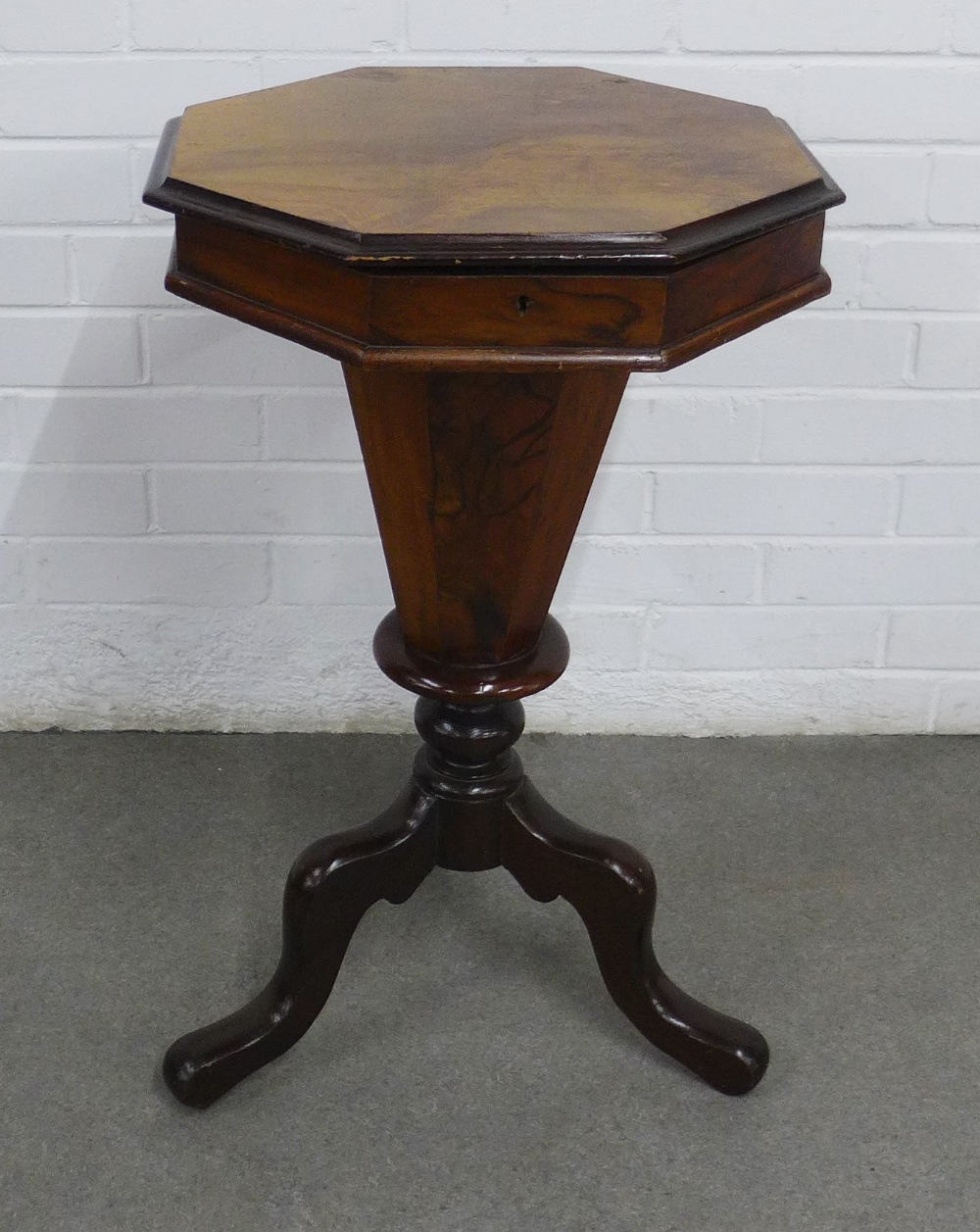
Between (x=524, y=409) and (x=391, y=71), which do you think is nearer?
(x=524, y=409)

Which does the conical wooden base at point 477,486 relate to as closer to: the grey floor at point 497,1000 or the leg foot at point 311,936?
the leg foot at point 311,936

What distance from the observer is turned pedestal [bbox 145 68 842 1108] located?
1080 millimetres

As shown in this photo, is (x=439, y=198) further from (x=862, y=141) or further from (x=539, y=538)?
(x=862, y=141)

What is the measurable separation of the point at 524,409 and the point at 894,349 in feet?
3.05

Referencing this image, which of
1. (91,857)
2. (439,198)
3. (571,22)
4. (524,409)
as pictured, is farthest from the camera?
(91,857)

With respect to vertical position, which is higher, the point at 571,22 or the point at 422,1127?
the point at 571,22

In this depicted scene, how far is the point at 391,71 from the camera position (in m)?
1.60

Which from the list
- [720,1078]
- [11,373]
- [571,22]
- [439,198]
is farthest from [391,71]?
[720,1078]

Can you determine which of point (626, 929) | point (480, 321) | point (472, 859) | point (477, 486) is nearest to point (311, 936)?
point (472, 859)

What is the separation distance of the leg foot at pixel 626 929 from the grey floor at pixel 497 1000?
5 cm

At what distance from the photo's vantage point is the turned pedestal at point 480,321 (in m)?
1.08

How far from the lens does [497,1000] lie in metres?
1.74

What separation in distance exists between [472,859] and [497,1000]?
0.67ft

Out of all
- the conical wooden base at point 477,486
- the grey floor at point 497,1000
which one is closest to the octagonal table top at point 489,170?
the conical wooden base at point 477,486
